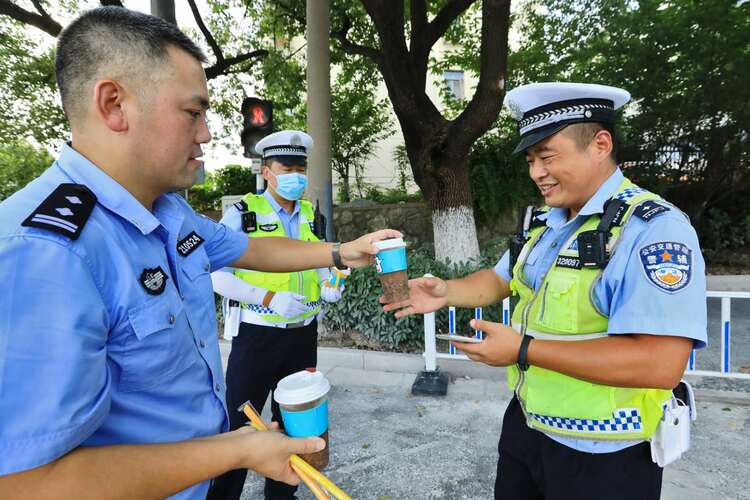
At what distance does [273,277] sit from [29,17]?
767 centimetres

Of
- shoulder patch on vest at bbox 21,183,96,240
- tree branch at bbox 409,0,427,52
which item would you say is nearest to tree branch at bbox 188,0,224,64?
tree branch at bbox 409,0,427,52

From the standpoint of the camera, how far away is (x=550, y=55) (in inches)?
328

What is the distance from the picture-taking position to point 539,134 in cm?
169

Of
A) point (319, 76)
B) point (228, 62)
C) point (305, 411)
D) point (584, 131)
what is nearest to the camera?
point (305, 411)

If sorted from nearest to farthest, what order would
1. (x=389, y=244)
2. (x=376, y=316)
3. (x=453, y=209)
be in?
(x=389, y=244) < (x=376, y=316) < (x=453, y=209)

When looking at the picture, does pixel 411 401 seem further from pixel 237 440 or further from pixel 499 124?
pixel 499 124

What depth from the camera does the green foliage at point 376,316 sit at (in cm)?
522

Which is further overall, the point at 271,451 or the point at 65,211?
the point at 271,451

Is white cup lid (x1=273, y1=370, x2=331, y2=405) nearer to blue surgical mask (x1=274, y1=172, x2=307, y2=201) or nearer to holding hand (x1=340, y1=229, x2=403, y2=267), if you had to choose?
holding hand (x1=340, y1=229, x2=403, y2=267)

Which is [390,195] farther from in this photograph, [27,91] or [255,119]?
[27,91]

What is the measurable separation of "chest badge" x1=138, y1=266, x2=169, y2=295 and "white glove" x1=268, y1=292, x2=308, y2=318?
5.54 ft

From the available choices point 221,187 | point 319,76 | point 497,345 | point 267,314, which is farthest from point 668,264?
point 221,187

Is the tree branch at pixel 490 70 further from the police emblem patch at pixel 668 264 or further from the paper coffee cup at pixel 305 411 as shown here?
the paper coffee cup at pixel 305 411

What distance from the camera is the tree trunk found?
655 cm
